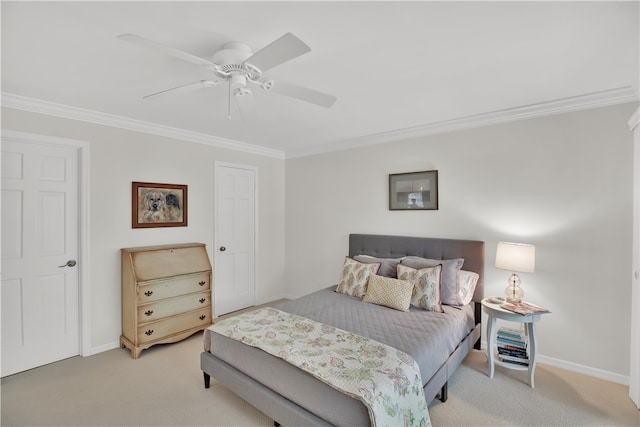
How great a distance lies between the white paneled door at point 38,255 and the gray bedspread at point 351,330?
1.68 meters

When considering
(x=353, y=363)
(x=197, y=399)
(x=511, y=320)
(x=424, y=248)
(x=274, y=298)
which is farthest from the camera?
(x=274, y=298)

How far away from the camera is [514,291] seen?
8.96 ft

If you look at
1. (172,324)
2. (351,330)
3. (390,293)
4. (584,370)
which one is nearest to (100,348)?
(172,324)

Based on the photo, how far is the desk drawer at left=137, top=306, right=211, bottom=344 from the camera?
304 centimetres

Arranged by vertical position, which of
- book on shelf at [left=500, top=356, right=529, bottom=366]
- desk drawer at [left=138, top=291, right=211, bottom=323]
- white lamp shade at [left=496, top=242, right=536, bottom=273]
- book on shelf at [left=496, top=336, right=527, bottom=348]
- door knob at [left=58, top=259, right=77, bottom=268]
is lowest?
book on shelf at [left=500, top=356, right=529, bottom=366]

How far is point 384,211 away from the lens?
12.7 ft

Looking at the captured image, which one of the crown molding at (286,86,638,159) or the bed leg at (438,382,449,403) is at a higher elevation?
the crown molding at (286,86,638,159)

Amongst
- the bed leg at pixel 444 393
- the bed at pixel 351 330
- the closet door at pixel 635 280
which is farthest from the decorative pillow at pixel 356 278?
the closet door at pixel 635 280

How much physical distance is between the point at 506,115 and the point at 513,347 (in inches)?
86.3

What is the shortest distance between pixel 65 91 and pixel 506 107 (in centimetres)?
395

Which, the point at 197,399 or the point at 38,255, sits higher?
the point at 38,255

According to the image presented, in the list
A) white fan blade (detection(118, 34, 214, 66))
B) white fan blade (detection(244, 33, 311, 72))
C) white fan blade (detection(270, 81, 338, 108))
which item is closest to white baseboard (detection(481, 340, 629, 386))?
white fan blade (detection(270, 81, 338, 108))

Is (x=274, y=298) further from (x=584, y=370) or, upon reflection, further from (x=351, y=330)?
(x=584, y=370)

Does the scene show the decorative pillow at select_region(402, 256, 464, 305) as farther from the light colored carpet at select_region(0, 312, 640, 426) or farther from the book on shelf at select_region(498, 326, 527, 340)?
the light colored carpet at select_region(0, 312, 640, 426)
